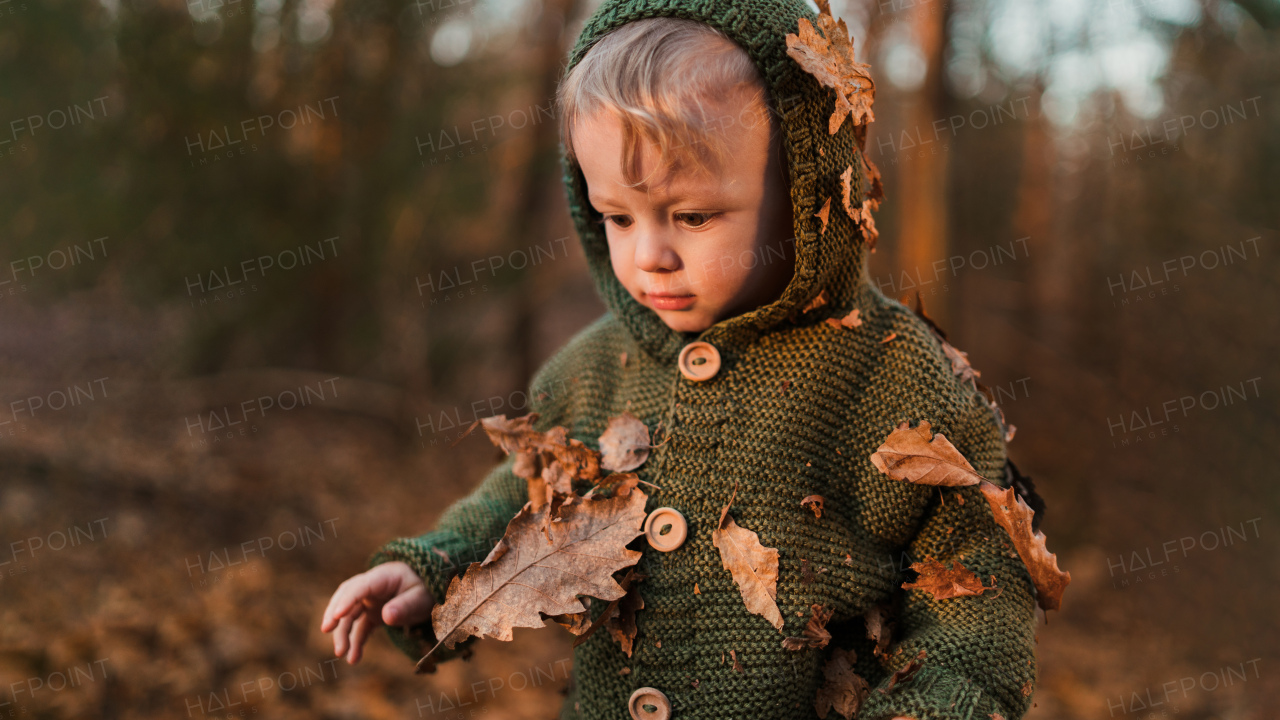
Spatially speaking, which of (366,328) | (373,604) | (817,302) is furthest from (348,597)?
(366,328)

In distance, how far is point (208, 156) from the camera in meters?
4.77

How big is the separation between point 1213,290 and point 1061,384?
2.36 meters

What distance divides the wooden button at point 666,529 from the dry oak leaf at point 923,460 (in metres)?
0.41

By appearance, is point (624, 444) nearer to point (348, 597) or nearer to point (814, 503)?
point (814, 503)

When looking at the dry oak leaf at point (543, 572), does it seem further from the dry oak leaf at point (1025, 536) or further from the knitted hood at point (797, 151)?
the dry oak leaf at point (1025, 536)

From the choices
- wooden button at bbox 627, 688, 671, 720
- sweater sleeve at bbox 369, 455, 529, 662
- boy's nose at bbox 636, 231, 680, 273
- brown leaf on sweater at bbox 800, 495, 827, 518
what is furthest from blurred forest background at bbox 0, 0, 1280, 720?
boy's nose at bbox 636, 231, 680, 273

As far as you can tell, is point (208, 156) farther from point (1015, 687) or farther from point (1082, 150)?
point (1082, 150)

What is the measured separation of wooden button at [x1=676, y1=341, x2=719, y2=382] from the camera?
5.49 ft

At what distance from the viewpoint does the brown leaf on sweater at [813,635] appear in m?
1.53

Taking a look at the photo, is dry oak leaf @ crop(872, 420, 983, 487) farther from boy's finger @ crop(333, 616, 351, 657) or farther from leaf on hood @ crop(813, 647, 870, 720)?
boy's finger @ crop(333, 616, 351, 657)

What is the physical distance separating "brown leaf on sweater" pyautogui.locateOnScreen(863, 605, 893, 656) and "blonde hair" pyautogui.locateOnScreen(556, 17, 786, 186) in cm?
97

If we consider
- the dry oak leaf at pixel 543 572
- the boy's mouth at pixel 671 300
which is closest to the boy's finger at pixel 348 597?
the dry oak leaf at pixel 543 572

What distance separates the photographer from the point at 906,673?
1.43m

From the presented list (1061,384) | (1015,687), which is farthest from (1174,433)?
(1015,687)
